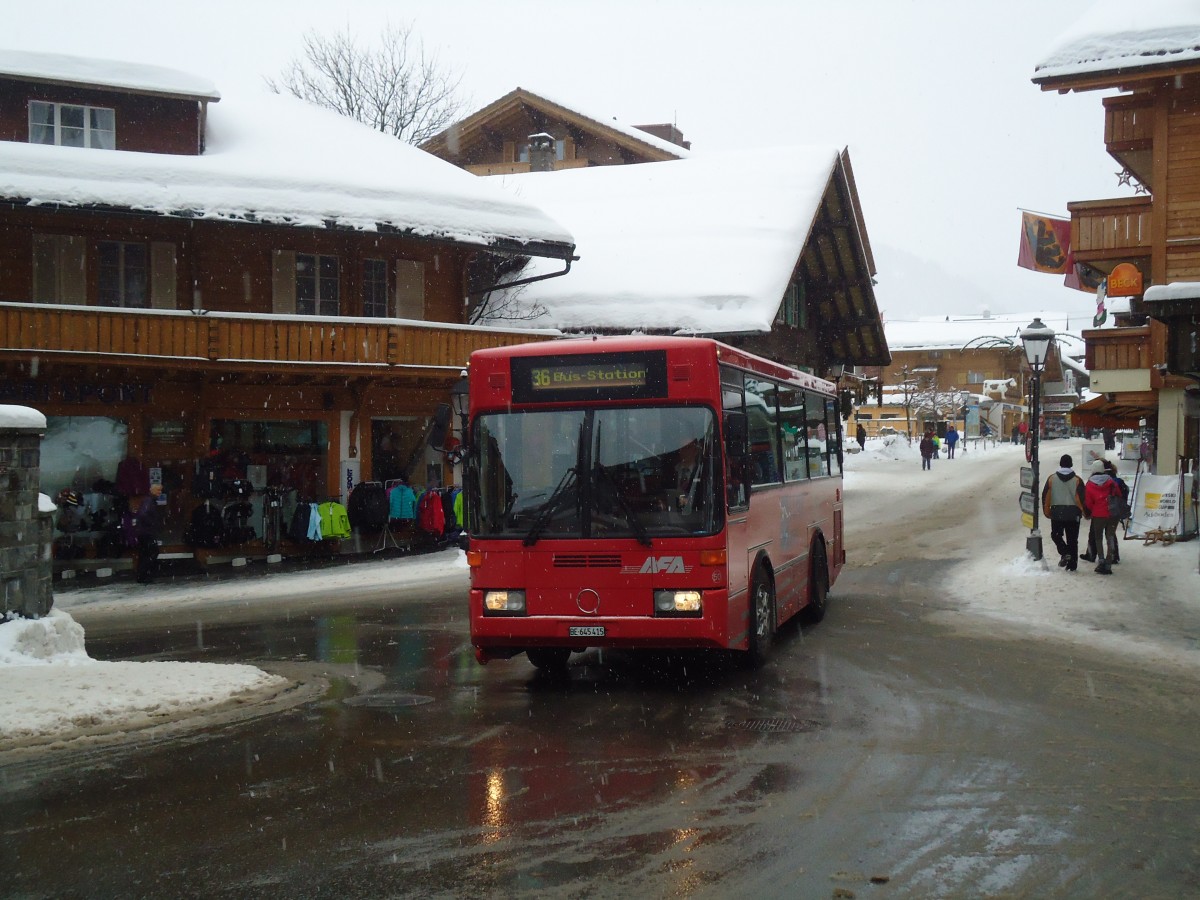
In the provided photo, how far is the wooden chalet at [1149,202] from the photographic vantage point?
80.1 ft

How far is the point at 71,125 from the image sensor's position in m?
25.0

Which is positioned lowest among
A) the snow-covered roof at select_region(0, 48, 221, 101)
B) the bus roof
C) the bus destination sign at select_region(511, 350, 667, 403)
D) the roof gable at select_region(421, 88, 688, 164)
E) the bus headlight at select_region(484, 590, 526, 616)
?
the bus headlight at select_region(484, 590, 526, 616)

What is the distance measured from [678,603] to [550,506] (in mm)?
1321

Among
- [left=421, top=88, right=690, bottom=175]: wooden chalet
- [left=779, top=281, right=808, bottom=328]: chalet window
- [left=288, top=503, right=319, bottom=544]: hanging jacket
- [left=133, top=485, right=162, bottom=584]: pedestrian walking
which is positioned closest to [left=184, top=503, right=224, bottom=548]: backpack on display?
[left=288, top=503, right=319, bottom=544]: hanging jacket

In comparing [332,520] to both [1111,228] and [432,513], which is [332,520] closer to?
[432,513]

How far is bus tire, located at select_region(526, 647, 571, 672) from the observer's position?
10.7 meters

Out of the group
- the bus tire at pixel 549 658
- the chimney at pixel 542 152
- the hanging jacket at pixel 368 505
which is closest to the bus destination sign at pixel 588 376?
the bus tire at pixel 549 658

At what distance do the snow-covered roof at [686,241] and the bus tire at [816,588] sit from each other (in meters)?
13.6

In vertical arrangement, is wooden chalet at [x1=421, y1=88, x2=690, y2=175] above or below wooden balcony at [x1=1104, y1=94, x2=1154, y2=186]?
above

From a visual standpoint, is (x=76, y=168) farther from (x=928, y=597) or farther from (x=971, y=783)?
(x=971, y=783)

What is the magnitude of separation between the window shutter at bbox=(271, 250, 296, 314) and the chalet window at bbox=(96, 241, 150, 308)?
2.56 m

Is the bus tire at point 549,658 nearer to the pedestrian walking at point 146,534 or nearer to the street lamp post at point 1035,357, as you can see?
the street lamp post at point 1035,357

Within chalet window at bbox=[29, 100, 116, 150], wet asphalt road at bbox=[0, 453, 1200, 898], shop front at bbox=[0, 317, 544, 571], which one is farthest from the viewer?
chalet window at bbox=[29, 100, 116, 150]

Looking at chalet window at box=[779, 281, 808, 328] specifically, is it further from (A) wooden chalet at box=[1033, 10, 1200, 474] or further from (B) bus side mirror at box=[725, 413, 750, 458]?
(B) bus side mirror at box=[725, 413, 750, 458]
